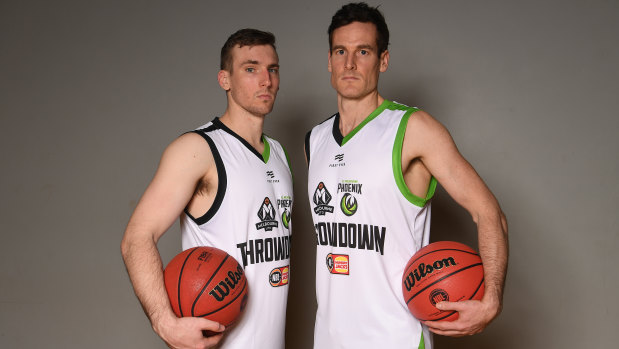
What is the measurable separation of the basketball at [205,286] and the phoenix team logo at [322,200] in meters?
0.47

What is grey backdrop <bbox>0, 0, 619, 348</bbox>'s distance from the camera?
9.22ft

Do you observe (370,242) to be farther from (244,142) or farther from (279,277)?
(244,142)

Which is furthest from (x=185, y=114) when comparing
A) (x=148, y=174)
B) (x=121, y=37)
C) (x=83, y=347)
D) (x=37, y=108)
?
(x=83, y=347)

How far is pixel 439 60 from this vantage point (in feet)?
9.74

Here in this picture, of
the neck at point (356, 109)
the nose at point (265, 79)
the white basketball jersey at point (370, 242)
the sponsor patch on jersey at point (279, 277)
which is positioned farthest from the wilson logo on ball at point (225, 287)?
the nose at point (265, 79)

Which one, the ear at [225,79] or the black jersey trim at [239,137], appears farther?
the ear at [225,79]

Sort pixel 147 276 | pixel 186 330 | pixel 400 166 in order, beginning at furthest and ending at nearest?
pixel 400 166 → pixel 147 276 → pixel 186 330

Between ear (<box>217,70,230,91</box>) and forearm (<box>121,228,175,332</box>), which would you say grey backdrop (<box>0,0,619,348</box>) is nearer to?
ear (<box>217,70,230,91</box>)

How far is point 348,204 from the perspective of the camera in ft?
5.98

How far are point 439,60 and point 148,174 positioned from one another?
7.16 feet

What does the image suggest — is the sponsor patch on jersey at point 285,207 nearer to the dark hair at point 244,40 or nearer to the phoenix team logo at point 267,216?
the phoenix team logo at point 267,216

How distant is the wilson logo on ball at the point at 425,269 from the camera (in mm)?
1552

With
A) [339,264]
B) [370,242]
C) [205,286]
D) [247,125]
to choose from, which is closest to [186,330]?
[205,286]

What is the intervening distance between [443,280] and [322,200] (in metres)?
0.61
